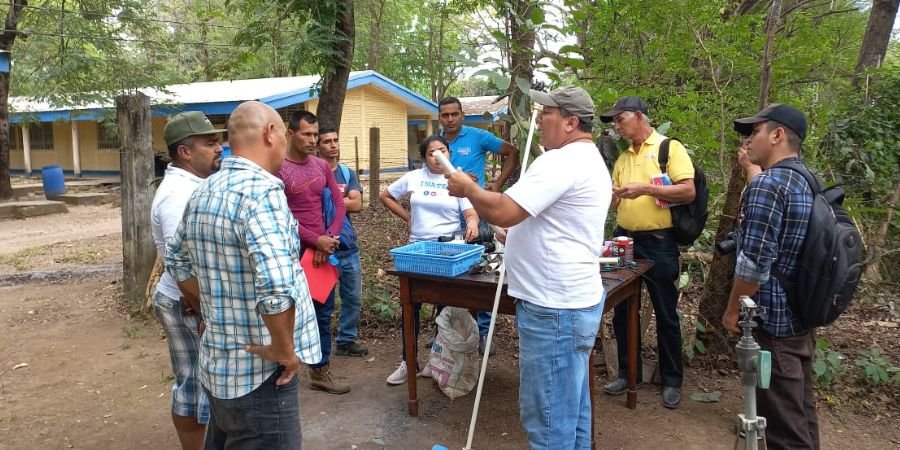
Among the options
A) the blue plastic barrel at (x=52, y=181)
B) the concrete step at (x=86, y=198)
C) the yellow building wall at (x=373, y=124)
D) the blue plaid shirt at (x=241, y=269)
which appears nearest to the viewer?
the blue plaid shirt at (x=241, y=269)

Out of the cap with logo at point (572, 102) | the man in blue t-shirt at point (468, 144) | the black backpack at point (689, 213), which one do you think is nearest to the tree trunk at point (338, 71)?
the man in blue t-shirt at point (468, 144)

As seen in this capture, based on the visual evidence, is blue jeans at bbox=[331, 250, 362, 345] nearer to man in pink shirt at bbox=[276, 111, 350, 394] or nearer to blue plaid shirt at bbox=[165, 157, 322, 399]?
man in pink shirt at bbox=[276, 111, 350, 394]

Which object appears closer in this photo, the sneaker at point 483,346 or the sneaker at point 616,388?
the sneaker at point 616,388

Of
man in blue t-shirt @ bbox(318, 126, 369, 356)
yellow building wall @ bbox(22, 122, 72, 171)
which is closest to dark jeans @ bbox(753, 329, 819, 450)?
man in blue t-shirt @ bbox(318, 126, 369, 356)

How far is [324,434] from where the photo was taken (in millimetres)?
3779

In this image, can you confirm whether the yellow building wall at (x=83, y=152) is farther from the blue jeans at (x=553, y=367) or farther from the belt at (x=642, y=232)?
the blue jeans at (x=553, y=367)

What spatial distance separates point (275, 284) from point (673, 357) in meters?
3.08

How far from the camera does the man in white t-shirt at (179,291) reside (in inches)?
114

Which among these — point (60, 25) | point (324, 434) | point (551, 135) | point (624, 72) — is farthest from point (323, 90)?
point (60, 25)

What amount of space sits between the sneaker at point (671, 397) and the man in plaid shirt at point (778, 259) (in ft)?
4.01

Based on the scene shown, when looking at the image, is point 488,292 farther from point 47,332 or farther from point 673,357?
point 47,332

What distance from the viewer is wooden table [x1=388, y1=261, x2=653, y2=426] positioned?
3441 mm

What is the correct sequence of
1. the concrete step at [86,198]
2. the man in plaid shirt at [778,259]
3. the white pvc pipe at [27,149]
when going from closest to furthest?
the man in plaid shirt at [778,259] < the concrete step at [86,198] < the white pvc pipe at [27,149]

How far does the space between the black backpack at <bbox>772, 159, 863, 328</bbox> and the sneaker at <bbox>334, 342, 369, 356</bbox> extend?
333 centimetres
